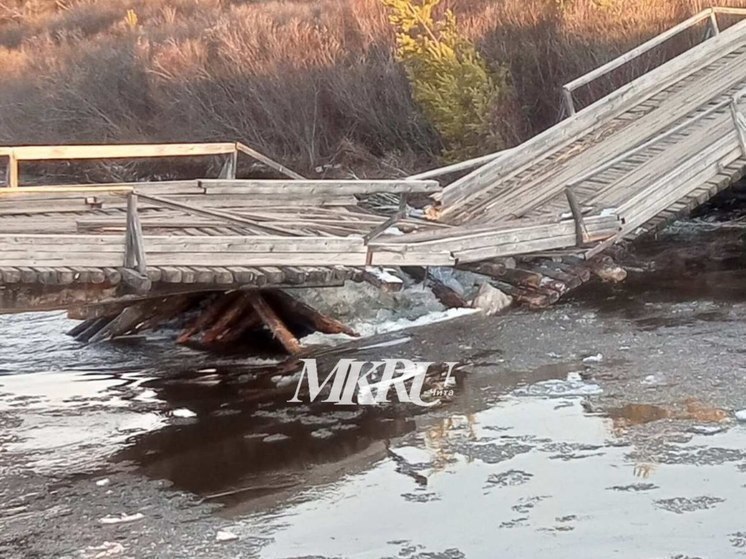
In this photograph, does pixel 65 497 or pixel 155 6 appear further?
pixel 155 6

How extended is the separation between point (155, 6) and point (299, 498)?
36.2m

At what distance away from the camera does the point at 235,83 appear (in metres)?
24.8

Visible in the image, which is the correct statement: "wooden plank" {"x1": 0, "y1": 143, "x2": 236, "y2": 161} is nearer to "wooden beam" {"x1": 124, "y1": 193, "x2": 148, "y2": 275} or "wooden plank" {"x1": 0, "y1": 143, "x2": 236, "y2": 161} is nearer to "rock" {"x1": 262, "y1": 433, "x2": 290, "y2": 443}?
"wooden beam" {"x1": 124, "y1": 193, "x2": 148, "y2": 275}

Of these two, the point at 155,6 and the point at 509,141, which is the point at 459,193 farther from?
the point at 155,6

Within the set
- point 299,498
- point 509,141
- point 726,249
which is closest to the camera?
point 299,498

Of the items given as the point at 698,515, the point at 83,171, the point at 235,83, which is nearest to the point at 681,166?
the point at 698,515

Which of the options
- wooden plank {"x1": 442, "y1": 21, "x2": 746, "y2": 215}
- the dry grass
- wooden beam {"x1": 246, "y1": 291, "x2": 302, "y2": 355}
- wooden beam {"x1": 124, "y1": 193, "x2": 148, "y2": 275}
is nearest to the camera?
wooden beam {"x1": 124, "y1": 193, "x2": 148, "y2": 275}

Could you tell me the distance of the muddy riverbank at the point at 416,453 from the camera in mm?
6023

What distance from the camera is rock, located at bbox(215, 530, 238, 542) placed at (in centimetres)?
609

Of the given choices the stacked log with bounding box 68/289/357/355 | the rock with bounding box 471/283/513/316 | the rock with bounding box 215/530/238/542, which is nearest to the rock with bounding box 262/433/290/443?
the rock with bounding box 215/530/238/542

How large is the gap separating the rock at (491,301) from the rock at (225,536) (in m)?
5.31

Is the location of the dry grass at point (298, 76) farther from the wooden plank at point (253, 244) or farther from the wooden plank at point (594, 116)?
the wooden plank at point (253, 244)

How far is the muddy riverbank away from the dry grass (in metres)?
10.6

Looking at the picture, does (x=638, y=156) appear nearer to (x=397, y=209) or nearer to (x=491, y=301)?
(x=397, y=209)
